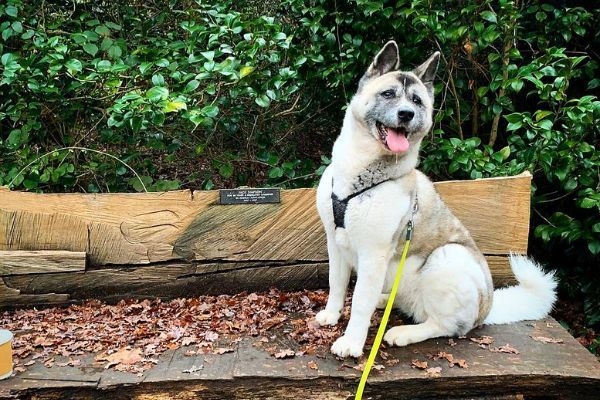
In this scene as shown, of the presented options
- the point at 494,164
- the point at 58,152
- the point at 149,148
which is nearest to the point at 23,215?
the point at 58,152

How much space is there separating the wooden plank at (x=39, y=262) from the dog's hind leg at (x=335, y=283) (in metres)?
1.65

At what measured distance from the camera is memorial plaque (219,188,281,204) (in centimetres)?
372

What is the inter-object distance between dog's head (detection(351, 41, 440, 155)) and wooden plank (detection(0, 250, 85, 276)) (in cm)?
210

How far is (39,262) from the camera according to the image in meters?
3.53

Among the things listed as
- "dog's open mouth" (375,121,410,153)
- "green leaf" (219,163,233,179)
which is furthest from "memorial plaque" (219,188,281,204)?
"dog's open mouth" (375,121,410,153)

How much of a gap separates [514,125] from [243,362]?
232cm

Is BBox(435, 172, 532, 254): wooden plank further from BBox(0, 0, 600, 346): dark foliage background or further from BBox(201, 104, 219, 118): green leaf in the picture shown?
BBox(201, 104, 219, 118): green leaf

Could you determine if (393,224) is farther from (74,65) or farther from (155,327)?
(74,65)

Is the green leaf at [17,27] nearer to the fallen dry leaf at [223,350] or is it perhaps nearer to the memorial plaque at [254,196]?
the memorial plaque at [254,196]

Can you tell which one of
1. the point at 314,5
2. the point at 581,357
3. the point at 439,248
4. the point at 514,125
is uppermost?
the point at 314,5

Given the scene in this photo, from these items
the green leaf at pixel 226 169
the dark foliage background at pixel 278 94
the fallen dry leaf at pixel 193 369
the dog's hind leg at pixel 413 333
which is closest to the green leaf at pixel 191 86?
the dark foliage background at pixel 278 94

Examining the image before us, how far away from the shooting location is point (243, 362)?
9.18 ft

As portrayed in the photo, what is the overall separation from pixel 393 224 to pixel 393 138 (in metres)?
0.44

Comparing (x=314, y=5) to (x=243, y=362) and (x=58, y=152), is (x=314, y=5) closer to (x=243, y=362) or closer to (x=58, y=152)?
(x=58, y=152)
